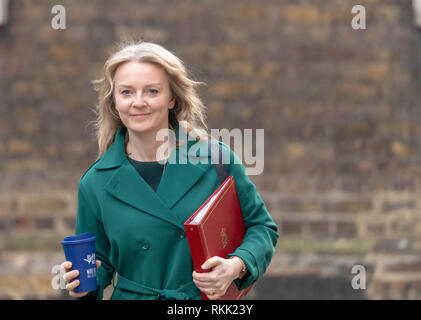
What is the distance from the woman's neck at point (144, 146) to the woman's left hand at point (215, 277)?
0.54 metres

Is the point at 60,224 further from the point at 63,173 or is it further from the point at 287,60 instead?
the point at 287,60

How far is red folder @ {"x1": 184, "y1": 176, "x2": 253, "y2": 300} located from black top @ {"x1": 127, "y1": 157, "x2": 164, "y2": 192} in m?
0.28

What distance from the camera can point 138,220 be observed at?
2447 millimetres

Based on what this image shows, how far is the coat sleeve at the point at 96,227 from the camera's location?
99.8 inches

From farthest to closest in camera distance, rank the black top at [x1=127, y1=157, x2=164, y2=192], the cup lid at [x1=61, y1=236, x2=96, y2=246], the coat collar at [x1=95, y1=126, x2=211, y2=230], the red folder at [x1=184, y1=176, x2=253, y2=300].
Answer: the black top at [x1=127, y1=157, x2=164, y2=192] → the coat collar at [x1=95, y1=126, x2=211, y2=230] → the cup lid at [x1=61, y1=236, x2=96, y2=246] → the red folder at [x1=184, y1=176, x2=253, y2=300]

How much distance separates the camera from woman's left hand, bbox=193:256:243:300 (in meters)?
2.22

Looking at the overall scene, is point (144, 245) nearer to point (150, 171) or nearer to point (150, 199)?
point (150, 199)

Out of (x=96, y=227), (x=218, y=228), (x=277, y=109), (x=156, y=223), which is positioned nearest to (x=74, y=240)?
(x=96, y=227)

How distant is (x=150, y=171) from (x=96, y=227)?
12.2 inches

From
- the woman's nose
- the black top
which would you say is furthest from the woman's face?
the black top

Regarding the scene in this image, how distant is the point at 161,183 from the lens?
250 centimetres

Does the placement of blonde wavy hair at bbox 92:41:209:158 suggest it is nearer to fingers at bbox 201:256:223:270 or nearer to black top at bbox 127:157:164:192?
black top at bbox 127:157:164:192

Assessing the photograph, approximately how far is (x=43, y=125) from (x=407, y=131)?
3733 mm

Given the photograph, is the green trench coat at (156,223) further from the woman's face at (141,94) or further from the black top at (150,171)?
the woman's face at (141,94)
